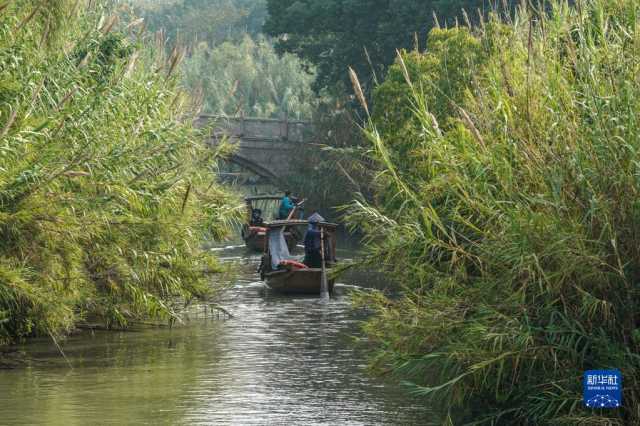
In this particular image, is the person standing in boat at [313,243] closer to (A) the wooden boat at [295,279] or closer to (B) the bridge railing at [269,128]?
(A) the wooden boat at [295,279]

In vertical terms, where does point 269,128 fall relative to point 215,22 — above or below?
below

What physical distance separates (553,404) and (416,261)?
8.14 ft

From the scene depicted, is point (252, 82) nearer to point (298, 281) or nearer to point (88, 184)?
point (298, 281)

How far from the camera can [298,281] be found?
26.6 meters

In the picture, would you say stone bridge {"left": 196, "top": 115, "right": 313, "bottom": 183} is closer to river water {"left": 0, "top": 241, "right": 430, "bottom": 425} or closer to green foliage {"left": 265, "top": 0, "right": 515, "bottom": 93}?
green foliage {"left": 265, "top": 0, "right": 515, "bottom": 93}

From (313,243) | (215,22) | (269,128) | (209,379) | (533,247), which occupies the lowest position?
(209,379)

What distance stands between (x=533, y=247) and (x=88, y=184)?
8.08 m

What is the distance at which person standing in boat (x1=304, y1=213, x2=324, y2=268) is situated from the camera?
2694 centimetres

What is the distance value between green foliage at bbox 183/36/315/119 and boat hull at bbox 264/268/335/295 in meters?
40.7

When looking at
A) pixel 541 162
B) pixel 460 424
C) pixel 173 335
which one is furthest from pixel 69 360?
pixel 541 162

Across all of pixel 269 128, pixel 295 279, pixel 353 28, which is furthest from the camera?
pixel 269 128

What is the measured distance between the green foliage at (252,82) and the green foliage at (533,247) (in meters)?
55.0

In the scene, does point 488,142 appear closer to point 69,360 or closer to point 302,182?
point 69,360

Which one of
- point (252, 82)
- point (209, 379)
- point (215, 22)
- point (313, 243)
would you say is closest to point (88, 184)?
point (209, 379)
